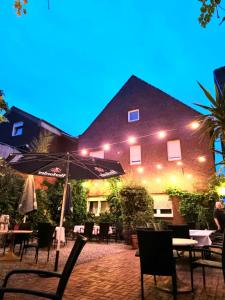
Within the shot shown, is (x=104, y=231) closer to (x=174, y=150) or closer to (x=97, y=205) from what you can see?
(x=97, y=205)

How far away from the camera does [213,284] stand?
12.8ft

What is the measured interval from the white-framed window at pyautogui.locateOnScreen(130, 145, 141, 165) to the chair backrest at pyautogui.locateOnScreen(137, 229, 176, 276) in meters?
10.2

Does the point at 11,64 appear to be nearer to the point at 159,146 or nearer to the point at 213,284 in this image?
the point at 159,146

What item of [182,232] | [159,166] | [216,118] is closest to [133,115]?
[159,166]

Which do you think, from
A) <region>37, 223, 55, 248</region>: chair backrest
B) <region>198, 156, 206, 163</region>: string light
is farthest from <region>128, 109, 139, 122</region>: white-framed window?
<region>37, 223, 55, 248</region>: chair backrest

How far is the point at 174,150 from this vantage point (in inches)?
495

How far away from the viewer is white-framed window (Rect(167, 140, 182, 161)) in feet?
40.7

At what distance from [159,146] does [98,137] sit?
4.50 metres

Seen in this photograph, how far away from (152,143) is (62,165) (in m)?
7.89

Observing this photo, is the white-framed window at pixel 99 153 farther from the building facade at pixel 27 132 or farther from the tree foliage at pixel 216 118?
the tree foliage at pixel 216 118

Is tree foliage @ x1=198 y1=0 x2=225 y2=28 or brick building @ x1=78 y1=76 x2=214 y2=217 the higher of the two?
brick building @ x1=78 y1=76 x2=214 y2=217

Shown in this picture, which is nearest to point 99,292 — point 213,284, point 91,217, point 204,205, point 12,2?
point 213,284

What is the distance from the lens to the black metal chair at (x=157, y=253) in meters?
3.18

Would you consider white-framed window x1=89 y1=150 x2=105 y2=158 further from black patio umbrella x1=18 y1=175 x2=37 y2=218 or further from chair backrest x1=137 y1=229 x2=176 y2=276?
chair backrest x1=137 y1=229 x2=176 y2=276
